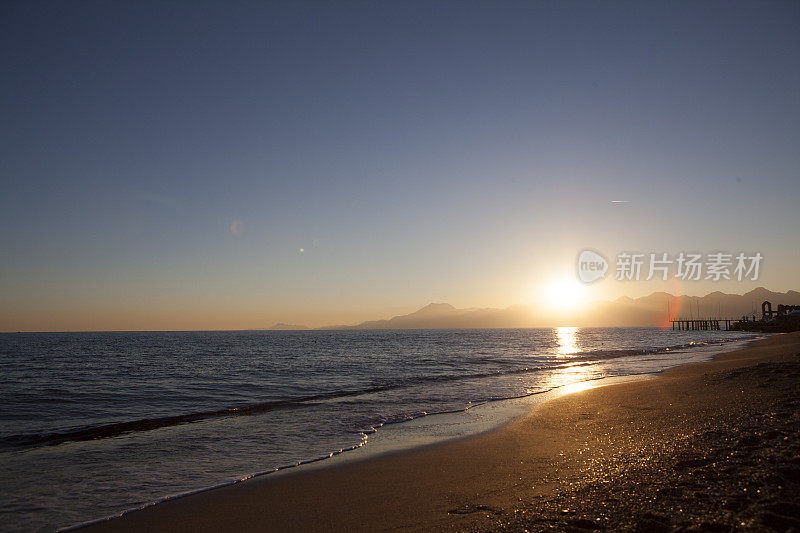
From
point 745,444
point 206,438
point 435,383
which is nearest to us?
point 745,444

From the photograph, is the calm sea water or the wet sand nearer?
the wet sand

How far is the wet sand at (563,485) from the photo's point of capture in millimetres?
4551

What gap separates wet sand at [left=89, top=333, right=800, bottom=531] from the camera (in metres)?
4.55

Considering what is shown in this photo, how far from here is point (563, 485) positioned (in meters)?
6.13

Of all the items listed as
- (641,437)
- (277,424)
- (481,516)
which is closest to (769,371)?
(641,437)

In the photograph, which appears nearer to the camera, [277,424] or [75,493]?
[75,493]

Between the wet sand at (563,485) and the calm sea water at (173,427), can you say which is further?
the calm sea water at (173,427)

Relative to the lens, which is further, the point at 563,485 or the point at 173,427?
the point at 173,427

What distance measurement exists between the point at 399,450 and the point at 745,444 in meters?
6.10

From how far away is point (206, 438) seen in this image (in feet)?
38.1

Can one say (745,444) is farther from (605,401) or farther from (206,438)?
(206,438)

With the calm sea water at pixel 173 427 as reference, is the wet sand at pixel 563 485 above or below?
above

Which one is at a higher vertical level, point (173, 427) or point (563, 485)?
point (563, 485)

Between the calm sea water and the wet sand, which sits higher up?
the wet sand
